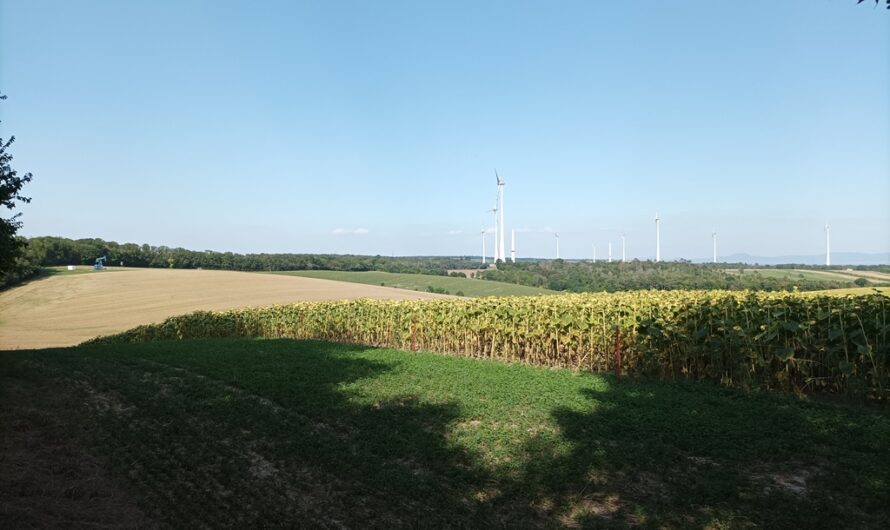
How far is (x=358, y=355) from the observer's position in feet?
49.7

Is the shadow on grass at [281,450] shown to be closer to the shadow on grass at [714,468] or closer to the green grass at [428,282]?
the shadow on grass at [714,468]

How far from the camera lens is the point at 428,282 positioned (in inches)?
2665

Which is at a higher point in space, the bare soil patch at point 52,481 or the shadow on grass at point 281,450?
the bare soil patch at point 52,481

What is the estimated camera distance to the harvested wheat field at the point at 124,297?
38531 mm

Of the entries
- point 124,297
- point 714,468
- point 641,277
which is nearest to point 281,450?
point 714,468

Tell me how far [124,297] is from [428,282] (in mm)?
34423

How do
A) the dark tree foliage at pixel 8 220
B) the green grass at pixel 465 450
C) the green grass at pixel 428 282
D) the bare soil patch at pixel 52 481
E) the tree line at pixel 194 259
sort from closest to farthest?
1. the bare soil patch at pixel 52 481
2. the green grass at pixel 465 450
3. the dark tree foliage at pixel 8 220
4. the green grass at pixel 428 282
5. the tree line at pixel 194 259

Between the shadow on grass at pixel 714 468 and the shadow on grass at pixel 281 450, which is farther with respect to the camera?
the shadow on grass at pixel 281 450

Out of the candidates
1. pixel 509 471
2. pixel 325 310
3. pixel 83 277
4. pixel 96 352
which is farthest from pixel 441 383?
pixel 83 277

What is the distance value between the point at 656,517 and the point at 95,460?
21.3 feet

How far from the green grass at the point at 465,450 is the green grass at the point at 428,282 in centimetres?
4221

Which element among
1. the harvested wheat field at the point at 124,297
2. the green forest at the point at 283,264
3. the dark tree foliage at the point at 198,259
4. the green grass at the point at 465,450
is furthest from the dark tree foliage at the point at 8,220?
the dark tree foliage at the point at 198,259

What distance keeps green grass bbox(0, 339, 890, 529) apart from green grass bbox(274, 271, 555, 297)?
138 ft

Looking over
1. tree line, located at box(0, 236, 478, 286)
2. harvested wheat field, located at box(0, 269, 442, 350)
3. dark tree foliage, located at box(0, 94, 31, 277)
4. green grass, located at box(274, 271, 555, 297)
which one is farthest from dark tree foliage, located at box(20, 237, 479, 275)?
dark tree foliage, located at box(0, 94, 31, 277)
